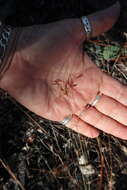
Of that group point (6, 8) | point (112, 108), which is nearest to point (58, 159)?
point (112, 108)

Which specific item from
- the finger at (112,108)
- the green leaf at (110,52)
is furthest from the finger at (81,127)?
the green leaf at (110,52)

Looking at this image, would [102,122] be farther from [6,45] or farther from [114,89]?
[6,45]

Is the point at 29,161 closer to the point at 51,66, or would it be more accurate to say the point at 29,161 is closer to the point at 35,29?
the point at 51,66

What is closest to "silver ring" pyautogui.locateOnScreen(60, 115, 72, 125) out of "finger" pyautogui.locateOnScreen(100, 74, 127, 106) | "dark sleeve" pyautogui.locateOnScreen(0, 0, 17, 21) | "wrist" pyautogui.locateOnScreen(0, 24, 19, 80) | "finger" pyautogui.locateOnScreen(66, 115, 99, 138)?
A: "finger" pyautogui.locateOnScreen(66, 115, 99, 138)

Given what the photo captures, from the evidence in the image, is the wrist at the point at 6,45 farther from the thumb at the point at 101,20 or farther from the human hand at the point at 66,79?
the thumb at the point at 101,20

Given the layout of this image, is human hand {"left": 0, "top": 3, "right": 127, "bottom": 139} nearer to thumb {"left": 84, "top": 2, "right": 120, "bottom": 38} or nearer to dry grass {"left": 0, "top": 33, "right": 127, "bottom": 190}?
thumb {"left": 84, "top": 2, "right": 120, "bottom": 38}
